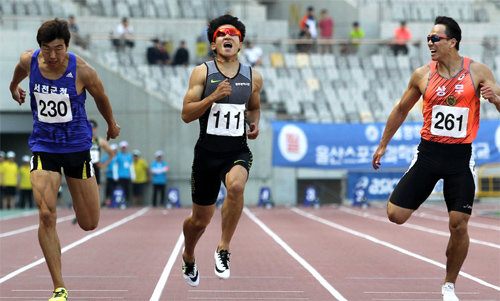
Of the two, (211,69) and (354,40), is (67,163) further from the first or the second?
(354,40)

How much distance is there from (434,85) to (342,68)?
2364 centimetres

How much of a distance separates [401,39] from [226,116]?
25.9 metres

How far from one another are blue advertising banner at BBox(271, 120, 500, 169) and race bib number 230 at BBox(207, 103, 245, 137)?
18715mm

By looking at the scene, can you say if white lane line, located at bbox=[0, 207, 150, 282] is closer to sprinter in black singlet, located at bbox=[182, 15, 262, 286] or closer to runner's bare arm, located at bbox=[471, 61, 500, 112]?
sprinter in black singlet, located at bbox=[182, 15, 262, 286]

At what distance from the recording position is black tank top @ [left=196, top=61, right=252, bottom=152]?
790 centimetres

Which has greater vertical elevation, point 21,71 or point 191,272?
point 21,71

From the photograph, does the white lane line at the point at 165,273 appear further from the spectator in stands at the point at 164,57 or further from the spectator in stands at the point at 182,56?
the spectator in stands at the point at 164,57

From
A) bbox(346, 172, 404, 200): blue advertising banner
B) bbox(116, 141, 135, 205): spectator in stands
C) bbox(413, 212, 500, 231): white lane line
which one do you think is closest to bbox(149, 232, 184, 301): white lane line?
bbox(413, 212, 500, 231): white lane line

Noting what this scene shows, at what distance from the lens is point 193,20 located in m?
33.0

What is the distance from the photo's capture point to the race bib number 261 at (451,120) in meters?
7.80

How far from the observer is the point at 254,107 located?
27.1ft

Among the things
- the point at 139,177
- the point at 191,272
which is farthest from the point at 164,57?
the point at 191,272

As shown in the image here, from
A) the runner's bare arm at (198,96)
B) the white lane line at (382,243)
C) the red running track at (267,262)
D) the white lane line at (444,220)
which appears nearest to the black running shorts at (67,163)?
the runner's bare arm at (198,96)

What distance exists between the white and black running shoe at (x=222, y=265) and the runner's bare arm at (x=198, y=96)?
1.17 m
